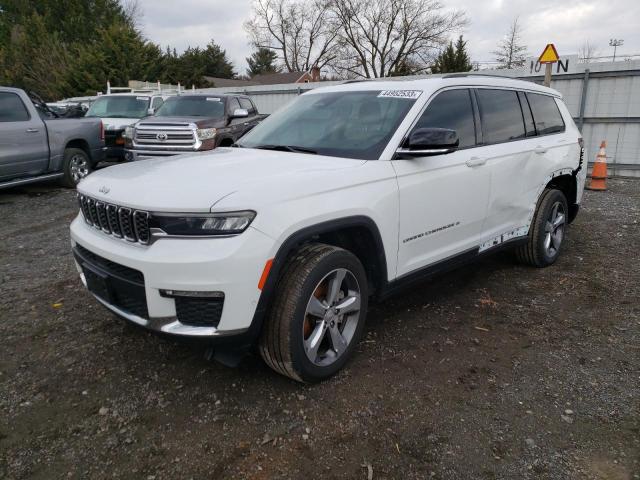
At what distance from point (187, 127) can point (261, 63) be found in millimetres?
56630

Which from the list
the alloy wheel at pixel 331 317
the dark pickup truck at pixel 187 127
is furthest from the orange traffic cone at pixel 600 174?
the alloy wheel at pixel 331 317

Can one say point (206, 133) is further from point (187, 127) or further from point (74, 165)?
point (74, 165)

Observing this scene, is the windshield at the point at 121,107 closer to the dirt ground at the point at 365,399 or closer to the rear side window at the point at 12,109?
the rear side window at the point at 12,109

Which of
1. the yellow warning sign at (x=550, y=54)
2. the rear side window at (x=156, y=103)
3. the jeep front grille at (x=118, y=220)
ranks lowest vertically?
the jeep front grille at (x=118, y=220)

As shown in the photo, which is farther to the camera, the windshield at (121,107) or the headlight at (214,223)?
the windshield at (121,107)

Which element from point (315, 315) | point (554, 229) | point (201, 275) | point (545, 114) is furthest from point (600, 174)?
point (201, 275)

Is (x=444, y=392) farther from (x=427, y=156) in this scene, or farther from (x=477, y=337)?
(x=427, y=156)

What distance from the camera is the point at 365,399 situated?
2.79m

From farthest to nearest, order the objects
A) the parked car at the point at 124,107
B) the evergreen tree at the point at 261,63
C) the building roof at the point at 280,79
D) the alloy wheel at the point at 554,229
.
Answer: the evergreen tree at the point at 261,63 → the building roof at the point at 280,79 → the parked car at the point at 124,107 → the alloy wheel at the point at 554,229

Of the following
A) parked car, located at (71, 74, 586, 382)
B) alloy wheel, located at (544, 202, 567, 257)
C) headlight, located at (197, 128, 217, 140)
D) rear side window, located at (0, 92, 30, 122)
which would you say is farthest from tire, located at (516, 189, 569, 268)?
rear side window, located at (0, 92, 30, 122)

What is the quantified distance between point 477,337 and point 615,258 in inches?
110

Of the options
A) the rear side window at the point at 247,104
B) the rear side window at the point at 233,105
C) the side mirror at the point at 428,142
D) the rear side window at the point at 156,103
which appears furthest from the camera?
the rear side window at the point at 156,103

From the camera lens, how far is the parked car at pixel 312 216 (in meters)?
2.39

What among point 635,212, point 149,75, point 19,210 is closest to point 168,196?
point 19,210
